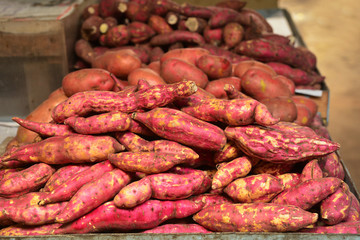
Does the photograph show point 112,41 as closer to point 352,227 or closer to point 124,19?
point 124,19

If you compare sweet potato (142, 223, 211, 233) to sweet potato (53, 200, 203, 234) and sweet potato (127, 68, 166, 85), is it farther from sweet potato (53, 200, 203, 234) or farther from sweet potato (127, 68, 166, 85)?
sweet potato (127, 68, 166, 85)

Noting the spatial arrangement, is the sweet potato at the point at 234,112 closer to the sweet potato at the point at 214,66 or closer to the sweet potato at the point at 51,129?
the sweet potato at the point at 51,129

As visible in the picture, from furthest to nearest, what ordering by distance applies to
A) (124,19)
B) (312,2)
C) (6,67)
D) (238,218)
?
1. (312,2)
2. (124,19)
3. (6,67)
4. (238,218)

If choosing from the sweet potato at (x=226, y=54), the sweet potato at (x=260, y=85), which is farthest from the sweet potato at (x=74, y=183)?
the sweet potato at (x=226, y=54)

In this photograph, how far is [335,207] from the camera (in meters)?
1.35

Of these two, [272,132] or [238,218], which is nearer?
[238,218]

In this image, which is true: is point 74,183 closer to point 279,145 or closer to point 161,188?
point 161,188

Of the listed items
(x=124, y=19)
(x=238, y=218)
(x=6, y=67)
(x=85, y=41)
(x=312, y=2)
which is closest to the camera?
(x=238, y=218)

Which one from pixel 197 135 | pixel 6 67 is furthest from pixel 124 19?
pixel 197 135

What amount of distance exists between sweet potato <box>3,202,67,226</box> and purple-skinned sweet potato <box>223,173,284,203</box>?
0.69m

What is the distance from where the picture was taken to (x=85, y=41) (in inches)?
120

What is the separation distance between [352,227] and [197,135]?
0.68 m

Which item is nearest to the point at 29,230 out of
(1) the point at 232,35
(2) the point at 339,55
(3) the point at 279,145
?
(3) the point at 279,145

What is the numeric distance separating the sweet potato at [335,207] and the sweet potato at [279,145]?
17 cm
